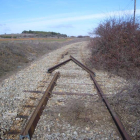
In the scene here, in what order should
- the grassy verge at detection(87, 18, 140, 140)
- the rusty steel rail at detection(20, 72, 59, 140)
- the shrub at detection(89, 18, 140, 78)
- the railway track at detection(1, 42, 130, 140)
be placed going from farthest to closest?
the shrub at detection(89, 18, 140, 78) → the grassy verge at detection(87, 18, 140, 140) → the railway track at detection(1, 42, 130, 140) → the rusty steel rail at detection(20, 72, 59, 140)

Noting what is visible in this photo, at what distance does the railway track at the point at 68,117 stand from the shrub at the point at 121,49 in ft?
11.4

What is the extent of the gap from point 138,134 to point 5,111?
10.9 ft

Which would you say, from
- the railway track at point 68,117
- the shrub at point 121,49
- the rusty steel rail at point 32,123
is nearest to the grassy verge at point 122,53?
the shrub at point 121,49

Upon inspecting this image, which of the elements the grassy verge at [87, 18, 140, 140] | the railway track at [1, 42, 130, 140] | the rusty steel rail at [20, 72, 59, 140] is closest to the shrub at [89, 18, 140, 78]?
the grassy verge at [87, 18, 140, 140]

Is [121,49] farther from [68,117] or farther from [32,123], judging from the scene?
[32,123]

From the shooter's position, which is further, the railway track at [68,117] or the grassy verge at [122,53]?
the grassy verge at [122,53]

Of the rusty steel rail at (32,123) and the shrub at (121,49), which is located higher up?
the shrub at (121,49)

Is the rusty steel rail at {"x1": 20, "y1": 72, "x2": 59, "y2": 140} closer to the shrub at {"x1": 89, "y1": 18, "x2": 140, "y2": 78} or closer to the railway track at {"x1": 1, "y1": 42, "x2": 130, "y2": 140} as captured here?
the railway track at {"x1": 1, "y1": 42, "x2": 130, "y2": 140}

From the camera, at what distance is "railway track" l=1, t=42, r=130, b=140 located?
3.41 m

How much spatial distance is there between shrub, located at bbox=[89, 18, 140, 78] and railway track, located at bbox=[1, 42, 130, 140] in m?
3.46

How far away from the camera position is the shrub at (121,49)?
8.70 m

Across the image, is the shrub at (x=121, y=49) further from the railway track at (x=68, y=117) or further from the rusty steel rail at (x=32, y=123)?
the rusty steel rail at (x=32, y=123)

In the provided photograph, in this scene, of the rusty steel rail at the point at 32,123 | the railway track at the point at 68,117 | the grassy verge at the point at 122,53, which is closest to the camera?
the rusty steel rail at the point at 32,123

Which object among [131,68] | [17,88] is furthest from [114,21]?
[17,88]
